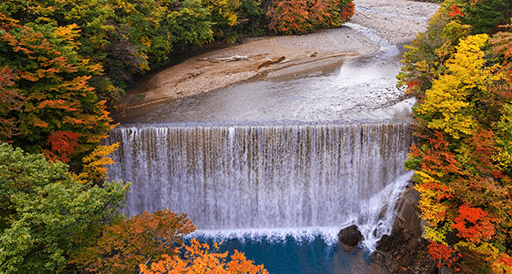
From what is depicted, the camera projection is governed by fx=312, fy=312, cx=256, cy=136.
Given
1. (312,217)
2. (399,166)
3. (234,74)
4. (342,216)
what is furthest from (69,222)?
(234,74)

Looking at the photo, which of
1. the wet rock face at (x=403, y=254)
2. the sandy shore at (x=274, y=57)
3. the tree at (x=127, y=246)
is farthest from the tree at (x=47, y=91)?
the wet rock face at (x=403, y=254)

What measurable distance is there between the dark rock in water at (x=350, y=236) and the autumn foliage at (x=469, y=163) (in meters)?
3.30

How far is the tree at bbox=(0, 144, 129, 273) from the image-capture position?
7051 millimetres

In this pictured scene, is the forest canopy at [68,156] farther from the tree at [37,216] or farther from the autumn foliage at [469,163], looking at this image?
the autumn foliage at [469,163]

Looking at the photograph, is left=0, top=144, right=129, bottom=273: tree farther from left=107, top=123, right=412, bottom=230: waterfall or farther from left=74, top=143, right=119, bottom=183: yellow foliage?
left=107, top=123, right=412, bottom=230: waterfall

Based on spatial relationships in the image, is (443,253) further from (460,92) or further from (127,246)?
(127,246)

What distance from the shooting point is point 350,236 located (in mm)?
13516

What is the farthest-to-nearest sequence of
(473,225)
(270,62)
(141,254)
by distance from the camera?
(270,62)
(473,225)
(141,254)

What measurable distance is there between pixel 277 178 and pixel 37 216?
916cm

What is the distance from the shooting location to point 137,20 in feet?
59.4

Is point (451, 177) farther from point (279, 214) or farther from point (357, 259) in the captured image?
point (279, 214)

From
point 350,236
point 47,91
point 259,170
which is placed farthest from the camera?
point 259,170

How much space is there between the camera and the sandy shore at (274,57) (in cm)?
1981

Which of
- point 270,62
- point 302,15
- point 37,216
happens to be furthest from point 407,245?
point 302,15
